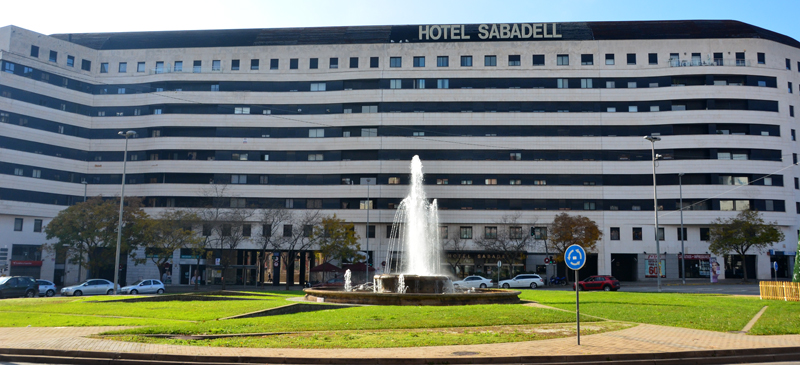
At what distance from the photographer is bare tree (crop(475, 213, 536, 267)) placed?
59.4m

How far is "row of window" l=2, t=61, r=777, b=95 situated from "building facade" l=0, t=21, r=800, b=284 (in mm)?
165

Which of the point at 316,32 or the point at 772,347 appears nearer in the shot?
the point at 772,347

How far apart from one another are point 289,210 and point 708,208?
44254 millimetres

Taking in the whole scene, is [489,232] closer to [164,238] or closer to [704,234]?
[704,234]

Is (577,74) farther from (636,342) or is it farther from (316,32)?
(636,342)

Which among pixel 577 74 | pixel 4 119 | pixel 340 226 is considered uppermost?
pixel 577 74

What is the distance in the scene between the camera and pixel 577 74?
2559 inches

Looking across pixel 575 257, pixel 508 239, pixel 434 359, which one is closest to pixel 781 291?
pixel 575 257

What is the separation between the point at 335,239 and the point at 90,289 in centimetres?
2176

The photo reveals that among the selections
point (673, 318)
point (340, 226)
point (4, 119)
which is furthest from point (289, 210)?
point (673, 318)

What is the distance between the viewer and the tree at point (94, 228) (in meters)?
50.2

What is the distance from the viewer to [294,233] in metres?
60.5

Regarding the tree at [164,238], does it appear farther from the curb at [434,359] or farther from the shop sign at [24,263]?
the curb at [434,359]

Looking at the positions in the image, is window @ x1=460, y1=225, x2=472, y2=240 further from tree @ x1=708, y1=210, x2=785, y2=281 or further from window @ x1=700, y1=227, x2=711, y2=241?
window @ x1=700, y1=227, x2=711, y2=241
